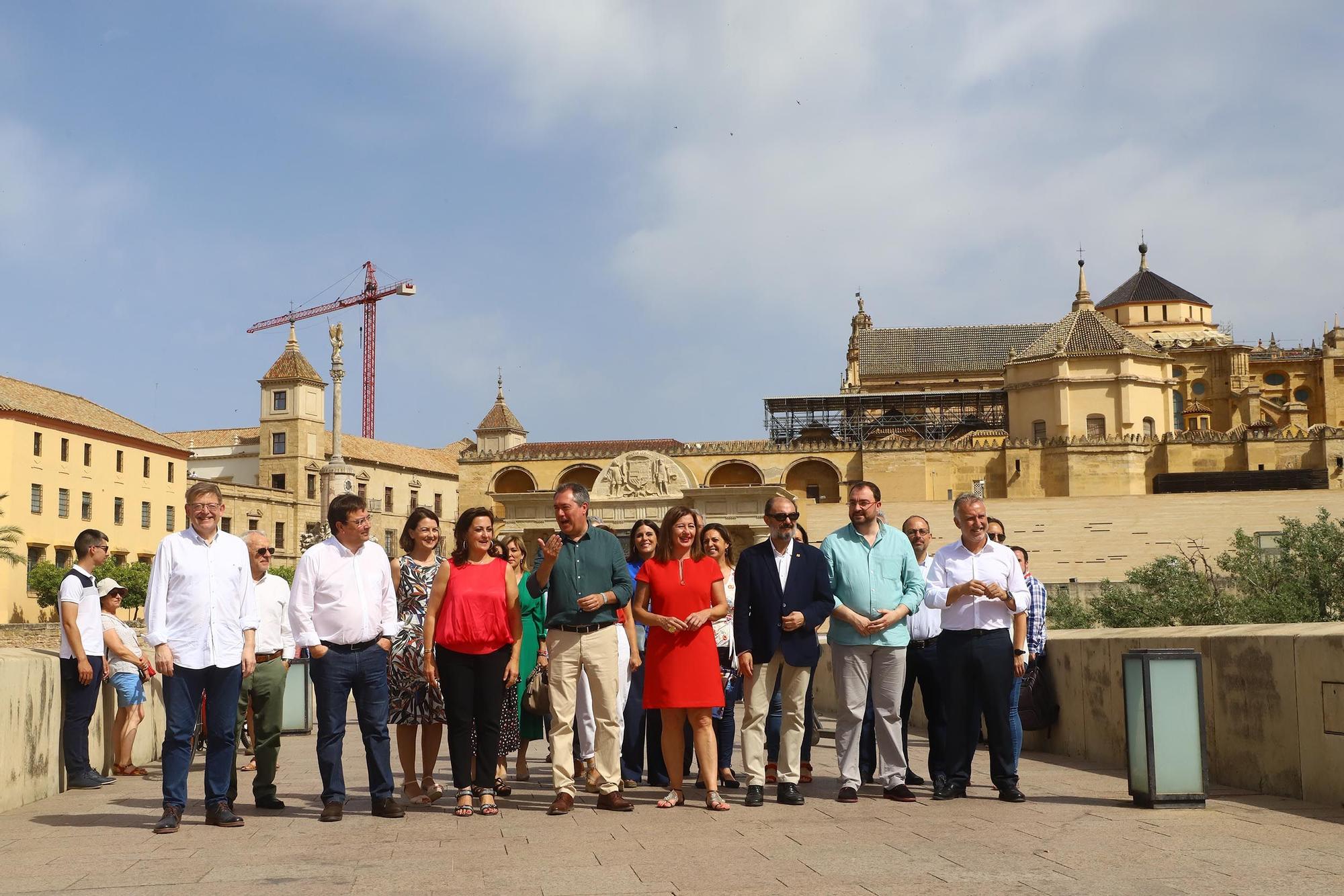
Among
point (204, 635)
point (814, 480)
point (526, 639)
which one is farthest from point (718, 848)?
point (814, 480)

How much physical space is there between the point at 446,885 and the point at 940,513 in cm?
5164

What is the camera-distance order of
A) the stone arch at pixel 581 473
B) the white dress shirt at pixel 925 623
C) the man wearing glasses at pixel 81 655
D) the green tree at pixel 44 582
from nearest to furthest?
the man wearing glasses at pixel 81 655 → the white dress shirt at pixel 925 623 → the green tree at pixel 44 582 → the stone arch at pixel 581 473

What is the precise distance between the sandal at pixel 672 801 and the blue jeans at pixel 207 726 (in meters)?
2.45

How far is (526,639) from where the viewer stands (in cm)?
966

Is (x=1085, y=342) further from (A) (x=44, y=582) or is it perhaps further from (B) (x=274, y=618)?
(B) (x=274, y=618)

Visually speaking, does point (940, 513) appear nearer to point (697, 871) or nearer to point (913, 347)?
point (913, 347)

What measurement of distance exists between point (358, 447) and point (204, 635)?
6949 centimetres

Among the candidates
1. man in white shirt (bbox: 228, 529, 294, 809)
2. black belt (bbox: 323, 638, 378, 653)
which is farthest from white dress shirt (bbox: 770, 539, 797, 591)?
man in white shirt (bbox: 228, 529, 294, 809)

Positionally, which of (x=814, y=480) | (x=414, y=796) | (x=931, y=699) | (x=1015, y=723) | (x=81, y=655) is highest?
(x=814, y=480)

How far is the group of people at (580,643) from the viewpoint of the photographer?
764 cm

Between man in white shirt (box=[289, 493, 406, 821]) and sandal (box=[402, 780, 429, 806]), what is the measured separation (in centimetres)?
44

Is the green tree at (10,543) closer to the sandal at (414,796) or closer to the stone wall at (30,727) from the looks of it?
the stone wall at (30,727)

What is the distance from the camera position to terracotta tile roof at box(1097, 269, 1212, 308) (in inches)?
3479

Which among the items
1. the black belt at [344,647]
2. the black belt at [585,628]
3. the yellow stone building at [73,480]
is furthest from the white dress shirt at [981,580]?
the yellow stone building at [73,480]
